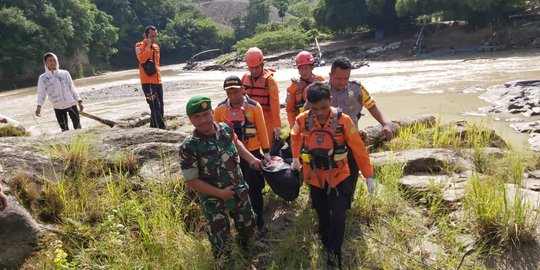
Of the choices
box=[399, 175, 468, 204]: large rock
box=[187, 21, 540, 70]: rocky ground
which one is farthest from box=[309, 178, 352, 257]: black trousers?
box=[187, 21, 540, 70]: rocky ground

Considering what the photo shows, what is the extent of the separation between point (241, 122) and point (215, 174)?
724mm

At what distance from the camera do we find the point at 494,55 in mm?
23859

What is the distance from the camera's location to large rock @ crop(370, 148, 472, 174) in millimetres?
4508

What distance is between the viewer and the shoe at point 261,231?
11.9 feet

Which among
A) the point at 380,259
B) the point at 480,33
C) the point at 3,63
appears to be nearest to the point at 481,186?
the point at 380,259

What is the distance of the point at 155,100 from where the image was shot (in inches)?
267

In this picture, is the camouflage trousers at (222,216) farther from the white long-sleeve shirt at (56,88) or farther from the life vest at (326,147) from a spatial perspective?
the white long-sleeve shirt at (56,88)

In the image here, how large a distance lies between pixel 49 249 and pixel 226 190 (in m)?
1.49

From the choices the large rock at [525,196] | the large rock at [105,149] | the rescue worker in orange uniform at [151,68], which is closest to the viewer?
the large rock at [525,196]

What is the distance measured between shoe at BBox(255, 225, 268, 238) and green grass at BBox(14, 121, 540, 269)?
9 cm

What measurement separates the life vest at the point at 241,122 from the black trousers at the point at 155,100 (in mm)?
3519

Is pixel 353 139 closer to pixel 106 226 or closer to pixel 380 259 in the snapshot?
pixel 380 259

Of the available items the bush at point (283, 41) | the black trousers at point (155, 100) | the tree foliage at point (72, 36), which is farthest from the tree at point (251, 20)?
the black trousers at point (155, 100)

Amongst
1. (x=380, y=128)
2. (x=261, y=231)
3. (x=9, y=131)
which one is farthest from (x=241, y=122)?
(x=9, y=131)
